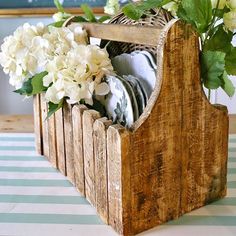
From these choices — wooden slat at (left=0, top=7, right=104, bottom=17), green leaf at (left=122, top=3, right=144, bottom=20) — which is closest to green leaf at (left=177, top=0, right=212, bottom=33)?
green leaf at (left=122, top=3, right=144, bottom=20)

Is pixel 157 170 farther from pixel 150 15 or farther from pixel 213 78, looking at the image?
pixel 150 15

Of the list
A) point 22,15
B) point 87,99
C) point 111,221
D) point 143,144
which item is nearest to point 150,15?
point 87,99

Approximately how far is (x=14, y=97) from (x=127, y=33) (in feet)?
5.48

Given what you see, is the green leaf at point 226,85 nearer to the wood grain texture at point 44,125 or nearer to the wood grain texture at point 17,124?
the wood grain texture at point 44,125

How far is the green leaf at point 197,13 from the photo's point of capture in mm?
758

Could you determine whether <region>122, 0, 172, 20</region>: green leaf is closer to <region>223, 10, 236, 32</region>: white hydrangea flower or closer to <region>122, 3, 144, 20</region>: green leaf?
<region>122, 3, 144, 20</region>: green leaf

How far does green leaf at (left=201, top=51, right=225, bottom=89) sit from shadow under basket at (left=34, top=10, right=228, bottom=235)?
2 centimetres

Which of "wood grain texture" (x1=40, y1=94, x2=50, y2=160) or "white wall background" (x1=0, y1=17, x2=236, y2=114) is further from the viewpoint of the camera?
"white wall background" (x1=0, y1=17, x2=236, y2=114)

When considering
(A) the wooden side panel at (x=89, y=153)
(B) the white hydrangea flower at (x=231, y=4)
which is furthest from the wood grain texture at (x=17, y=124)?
(B) the white hydrangea flower at (x=231, y=4)

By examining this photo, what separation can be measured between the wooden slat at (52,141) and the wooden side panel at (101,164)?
0.27m

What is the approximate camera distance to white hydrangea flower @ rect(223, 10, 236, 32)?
2.59 feet

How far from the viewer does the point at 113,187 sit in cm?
72

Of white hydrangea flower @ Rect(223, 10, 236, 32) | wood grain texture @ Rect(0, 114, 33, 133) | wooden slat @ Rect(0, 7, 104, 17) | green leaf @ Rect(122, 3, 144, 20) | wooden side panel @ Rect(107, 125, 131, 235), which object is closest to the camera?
wooden side panel @ Rect(107, 125, 131, 235)

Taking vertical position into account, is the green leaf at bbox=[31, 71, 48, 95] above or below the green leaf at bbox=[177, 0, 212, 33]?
below
